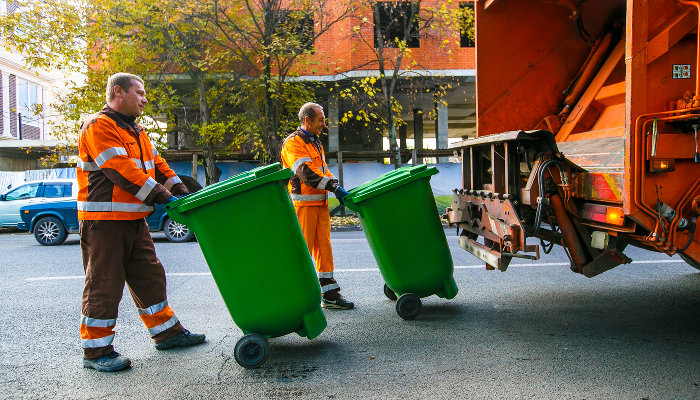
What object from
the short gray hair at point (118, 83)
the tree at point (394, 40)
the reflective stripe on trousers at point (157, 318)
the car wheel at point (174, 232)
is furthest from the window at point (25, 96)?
the reflective stripe on trousers at point (157, 318)

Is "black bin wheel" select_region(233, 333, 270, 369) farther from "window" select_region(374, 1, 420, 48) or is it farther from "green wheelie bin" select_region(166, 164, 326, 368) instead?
"window" select_region(374, 1, 420, 48)

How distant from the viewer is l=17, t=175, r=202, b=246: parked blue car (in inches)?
381

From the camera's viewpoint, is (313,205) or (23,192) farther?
(23,192)

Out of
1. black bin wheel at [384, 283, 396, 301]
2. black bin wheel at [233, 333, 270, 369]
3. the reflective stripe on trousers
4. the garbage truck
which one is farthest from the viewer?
black bin wheel at [384, 283, 396, 301]

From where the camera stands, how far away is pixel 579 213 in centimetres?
350

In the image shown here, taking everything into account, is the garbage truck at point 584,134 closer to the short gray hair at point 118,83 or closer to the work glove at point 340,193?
the work glove at point 340,193

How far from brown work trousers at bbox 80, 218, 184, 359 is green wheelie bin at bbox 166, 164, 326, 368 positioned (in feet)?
1.42

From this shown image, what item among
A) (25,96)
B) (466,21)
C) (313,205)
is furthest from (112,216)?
(25,96)

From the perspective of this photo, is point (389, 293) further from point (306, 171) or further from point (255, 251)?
point (255, 251)

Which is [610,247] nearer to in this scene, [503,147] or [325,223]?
[503,147]

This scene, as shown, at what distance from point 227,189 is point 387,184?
4.11ft

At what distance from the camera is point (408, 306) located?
3.88 m

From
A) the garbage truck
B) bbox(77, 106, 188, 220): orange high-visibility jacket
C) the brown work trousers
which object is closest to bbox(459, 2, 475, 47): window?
the garbage truck

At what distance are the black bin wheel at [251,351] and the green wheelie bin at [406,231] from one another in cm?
118
